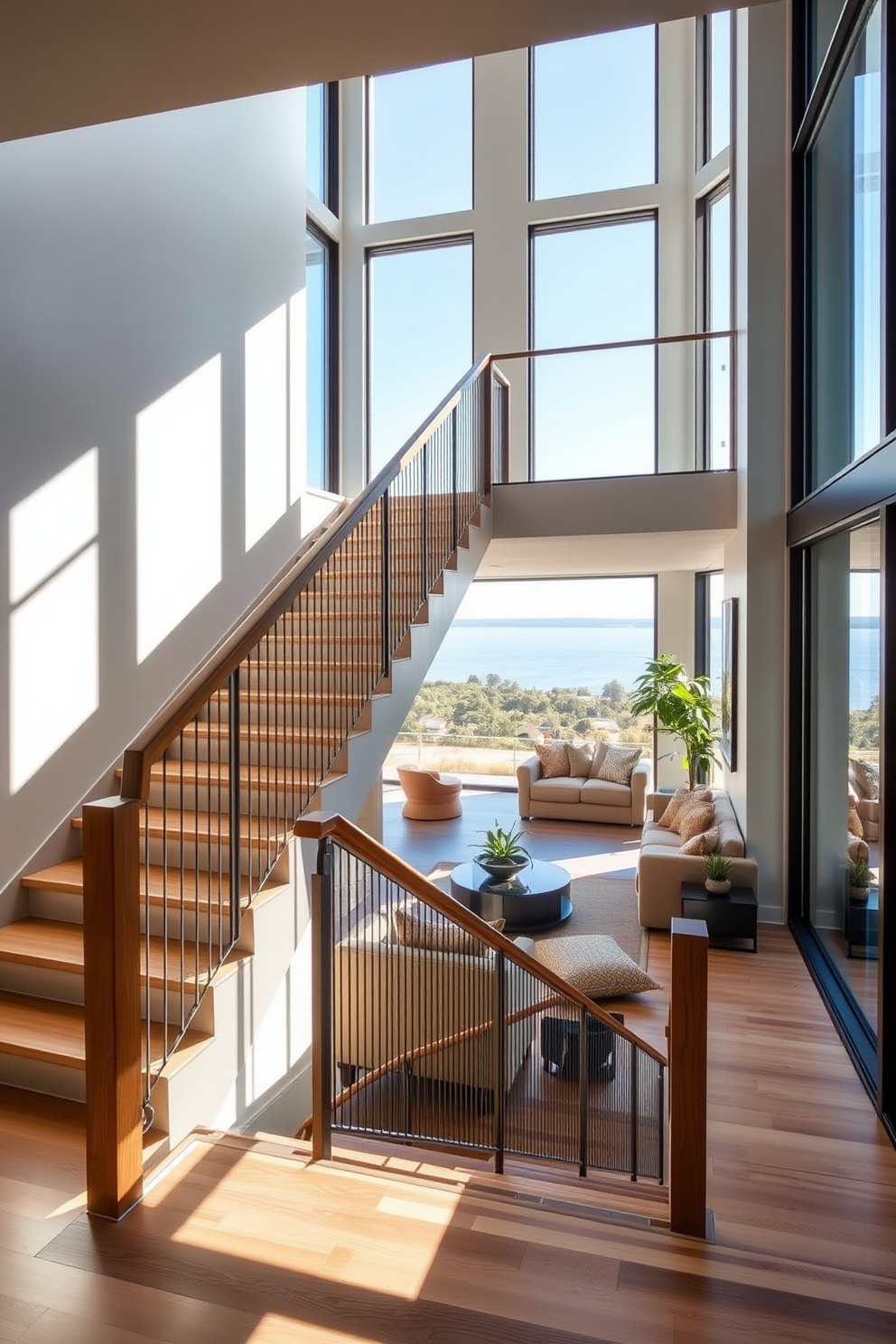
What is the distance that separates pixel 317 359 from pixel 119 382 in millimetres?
4445

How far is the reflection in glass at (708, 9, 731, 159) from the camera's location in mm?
7355

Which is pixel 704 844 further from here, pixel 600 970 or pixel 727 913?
pixel 600 970

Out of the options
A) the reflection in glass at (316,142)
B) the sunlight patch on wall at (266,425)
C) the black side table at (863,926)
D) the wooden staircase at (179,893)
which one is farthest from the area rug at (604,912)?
the reflection in glass at (316,142)

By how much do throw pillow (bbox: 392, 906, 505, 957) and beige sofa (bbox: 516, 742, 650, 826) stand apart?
579 cm

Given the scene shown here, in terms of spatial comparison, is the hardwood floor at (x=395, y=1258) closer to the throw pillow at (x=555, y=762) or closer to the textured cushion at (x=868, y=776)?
the textured cushion at (x=868, y=776)

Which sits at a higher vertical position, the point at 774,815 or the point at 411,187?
the point at 411,187

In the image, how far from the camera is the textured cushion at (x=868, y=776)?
10.4ft

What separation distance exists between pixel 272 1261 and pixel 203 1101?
886 mm

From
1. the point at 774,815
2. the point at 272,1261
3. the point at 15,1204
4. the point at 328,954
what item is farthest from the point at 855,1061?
the point at 15,1204

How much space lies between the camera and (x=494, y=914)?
232 inches

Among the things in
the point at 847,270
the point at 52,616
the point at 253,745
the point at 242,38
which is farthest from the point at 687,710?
the point at 242,38

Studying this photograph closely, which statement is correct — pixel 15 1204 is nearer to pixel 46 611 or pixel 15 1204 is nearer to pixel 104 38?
pixel 46 611

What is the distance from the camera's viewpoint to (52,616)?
352 centimetres

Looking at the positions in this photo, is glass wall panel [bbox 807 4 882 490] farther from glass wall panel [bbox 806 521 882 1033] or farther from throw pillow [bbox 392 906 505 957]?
throw pillow [bbox 392 906 505 957]
